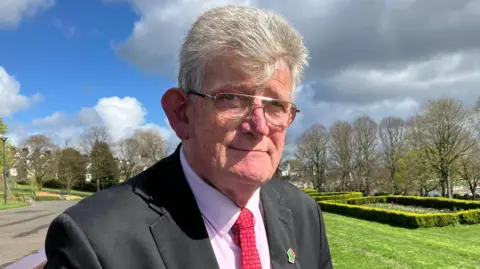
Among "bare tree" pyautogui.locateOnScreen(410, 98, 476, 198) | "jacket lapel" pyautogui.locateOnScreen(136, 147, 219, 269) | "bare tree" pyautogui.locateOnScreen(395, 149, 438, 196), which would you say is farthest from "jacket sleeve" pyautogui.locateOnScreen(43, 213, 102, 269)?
"bare tree" pyautogui.locateOnScreen(395, 149, 438, 196)

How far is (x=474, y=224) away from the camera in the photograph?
1953 centimetres

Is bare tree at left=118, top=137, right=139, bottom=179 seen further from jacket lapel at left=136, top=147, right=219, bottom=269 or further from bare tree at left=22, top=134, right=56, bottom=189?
jacket lapel at left=136, top=147, right=219, bottom=269

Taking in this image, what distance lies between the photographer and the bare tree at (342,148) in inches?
2037

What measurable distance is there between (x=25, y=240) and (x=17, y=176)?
61.0m

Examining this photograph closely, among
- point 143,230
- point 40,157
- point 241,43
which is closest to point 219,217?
point 143,230

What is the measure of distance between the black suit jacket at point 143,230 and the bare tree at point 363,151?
51.8 metres

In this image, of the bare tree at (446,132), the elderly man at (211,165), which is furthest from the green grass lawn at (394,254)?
the bare tree at (446,132)

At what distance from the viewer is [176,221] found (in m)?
1.47

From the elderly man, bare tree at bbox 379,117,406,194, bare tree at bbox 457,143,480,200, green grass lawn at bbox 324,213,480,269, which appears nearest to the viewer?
the elderly man

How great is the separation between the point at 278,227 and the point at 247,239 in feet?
0.90

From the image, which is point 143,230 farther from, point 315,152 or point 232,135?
point 315,152

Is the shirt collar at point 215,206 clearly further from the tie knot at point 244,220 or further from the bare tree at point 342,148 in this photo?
the bare tree at point 342,148

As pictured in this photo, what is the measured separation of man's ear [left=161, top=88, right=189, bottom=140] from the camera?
5.04 feet

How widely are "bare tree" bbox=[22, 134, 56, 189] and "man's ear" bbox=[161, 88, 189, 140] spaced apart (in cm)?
6504
